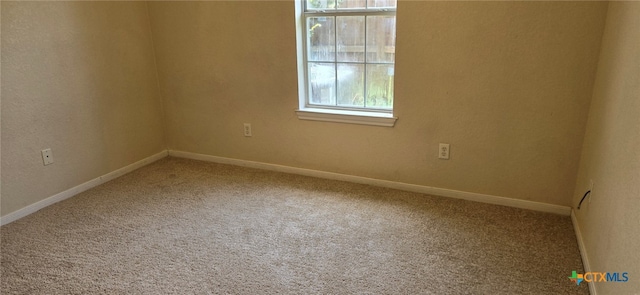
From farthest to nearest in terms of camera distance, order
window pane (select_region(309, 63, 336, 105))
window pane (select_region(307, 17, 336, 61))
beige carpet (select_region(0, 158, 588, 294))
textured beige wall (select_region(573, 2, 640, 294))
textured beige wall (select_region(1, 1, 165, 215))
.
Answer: window pane (select_region(309, 63, 336, 105)) < window pane (select_region(307, 17, 336, 61)) < textured beige wall (select_region(1, 1, 165, 215)) < beige carpet (select_region(0, 158, 588, 294)) < textured beige wall (select_region(573, 2, 640, 294))

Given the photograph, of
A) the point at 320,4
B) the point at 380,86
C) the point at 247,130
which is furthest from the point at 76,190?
the point at 380,86

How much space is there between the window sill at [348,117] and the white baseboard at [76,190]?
1464mm

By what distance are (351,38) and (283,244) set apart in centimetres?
150

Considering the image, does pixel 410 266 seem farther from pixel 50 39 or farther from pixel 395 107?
pixel 50 39

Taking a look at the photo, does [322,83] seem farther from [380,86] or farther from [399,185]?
[399,185]

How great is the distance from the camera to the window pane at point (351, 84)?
2.88 m

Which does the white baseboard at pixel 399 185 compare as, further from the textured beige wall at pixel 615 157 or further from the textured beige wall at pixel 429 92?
the textured beige wall at pixel 615 157

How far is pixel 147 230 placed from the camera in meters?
2.40

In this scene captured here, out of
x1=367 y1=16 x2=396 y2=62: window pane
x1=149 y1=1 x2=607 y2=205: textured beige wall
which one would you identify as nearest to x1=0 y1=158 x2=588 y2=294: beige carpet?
x1=149 y1=1 x2=607 y2=205: textured beige wall

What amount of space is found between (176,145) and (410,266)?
8.29 feet

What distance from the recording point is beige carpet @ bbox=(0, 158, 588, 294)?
1.88 meters

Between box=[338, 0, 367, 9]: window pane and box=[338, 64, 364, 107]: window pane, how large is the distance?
1.30 ft

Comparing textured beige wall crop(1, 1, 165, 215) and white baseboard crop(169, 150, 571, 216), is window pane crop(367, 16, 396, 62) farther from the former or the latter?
textured beige wall crop(1, 1, 165, 215)

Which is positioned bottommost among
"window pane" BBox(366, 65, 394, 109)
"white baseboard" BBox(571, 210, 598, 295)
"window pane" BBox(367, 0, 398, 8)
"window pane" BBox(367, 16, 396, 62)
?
"white baseboard" BBox(571, 210, 598, 295)
